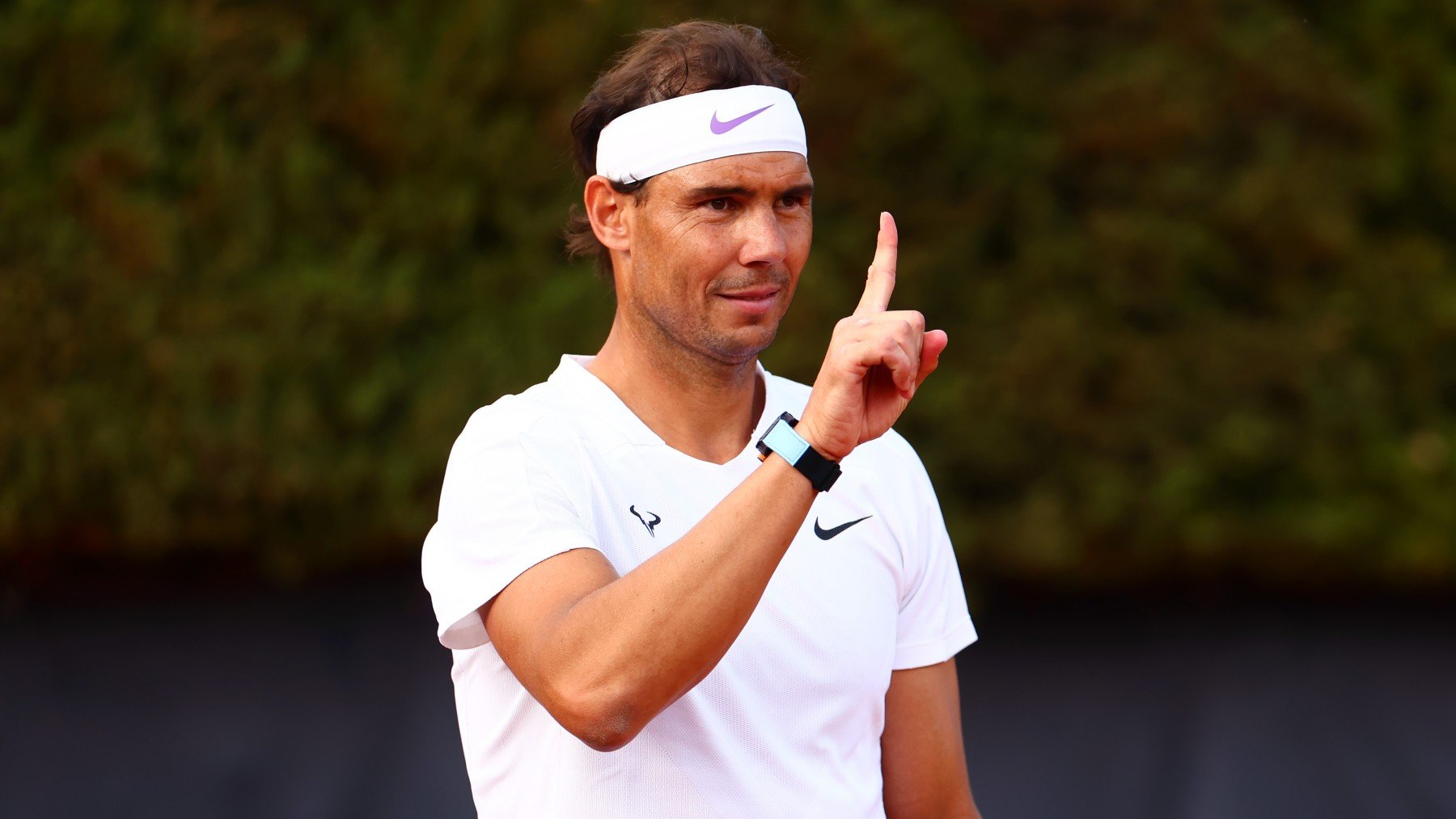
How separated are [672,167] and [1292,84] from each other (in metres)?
2.22

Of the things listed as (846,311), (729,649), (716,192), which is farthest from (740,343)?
(846,311)

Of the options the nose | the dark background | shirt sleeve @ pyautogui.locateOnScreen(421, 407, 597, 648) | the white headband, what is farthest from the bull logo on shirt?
the dark background

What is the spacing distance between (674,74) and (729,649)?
81 centimetres

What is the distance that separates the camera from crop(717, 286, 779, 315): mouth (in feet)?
5.69

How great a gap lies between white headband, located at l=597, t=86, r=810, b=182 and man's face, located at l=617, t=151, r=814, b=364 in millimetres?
21

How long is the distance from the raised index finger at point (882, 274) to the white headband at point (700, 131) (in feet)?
0.92

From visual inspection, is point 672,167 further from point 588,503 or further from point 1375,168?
point 1375,168

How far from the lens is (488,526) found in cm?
150

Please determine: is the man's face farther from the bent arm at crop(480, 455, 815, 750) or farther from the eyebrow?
the bent arm at crop(480, 455, 815, 750)

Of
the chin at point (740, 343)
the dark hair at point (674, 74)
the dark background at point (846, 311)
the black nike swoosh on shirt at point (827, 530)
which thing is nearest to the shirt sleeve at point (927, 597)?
the black nike swoosh on shirt at point (827, 530)

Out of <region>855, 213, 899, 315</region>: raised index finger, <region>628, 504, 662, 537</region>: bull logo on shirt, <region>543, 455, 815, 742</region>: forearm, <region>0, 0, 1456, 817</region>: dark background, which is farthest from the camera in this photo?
<region>0, 0, 1456, 817</region>: dark background

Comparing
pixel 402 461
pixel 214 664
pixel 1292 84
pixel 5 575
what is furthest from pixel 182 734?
pixel 1292 84

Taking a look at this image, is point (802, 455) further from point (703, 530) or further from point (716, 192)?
point (716, 192)

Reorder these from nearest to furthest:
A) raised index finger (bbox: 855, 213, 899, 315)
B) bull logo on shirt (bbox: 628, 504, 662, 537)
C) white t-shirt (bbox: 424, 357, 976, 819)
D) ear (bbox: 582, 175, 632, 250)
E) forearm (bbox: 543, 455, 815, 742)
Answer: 1. forearm (bbox: 543, 455, 815, 742)
2. raised index finger (bbox: 855, 213, 899, 315)
3. white t-shirt (bbox: 424, 357, 976, 819)
4. bull logo on shirt (bbox: 628, 504, 662, 537)
5. ear (bbox: 582, 175, 632, 250)
